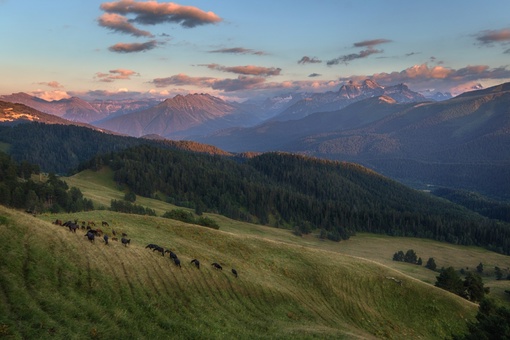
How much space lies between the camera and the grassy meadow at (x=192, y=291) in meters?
23.1

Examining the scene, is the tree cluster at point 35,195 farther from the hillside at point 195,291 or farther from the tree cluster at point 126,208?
the hillside at point 195,291

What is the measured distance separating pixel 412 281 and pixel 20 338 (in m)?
62.8

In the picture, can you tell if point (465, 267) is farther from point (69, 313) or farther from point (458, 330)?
point (69, 313)

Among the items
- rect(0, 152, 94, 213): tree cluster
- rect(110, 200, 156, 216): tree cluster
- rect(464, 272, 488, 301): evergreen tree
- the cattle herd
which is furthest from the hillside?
rect(110, 200, 156, 216): tree cluster

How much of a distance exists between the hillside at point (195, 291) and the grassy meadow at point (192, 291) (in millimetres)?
114

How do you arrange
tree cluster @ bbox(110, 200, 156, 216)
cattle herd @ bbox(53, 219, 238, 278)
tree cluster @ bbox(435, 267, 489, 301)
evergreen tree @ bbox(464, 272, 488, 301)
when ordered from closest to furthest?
1. cattle herd @ bbox(53, 219, 238, 278)
2. tree cluster @ bbox(435, 267, 489, 301)
3. evergreen tree @ bbox(464, 272, 488, 301)
4. tree cluster @ bbox(110, 200, 156, 216)

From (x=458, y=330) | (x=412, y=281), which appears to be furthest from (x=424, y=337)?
(x=412, y=281)

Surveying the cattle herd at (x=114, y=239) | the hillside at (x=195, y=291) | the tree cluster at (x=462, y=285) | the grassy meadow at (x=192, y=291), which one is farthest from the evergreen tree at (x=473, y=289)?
the cattle herd at (x=114, y=239)

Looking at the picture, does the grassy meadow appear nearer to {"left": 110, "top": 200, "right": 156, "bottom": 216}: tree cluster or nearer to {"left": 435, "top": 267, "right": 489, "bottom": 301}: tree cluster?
{"left": 435, "top": 267, "right": 489, "bottom": 301}: tree cluster

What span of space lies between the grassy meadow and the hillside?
114 mm

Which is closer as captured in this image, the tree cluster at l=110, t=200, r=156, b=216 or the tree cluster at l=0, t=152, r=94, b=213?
the tree cluster at l=0, t=152, r=94, b=213

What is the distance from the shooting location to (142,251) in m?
38.0

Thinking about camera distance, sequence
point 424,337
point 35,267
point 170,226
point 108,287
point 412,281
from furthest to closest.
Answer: point 412,281 < point 170,226 < point 424,337 < point 108,287 < point 35,267

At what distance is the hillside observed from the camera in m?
23.2
